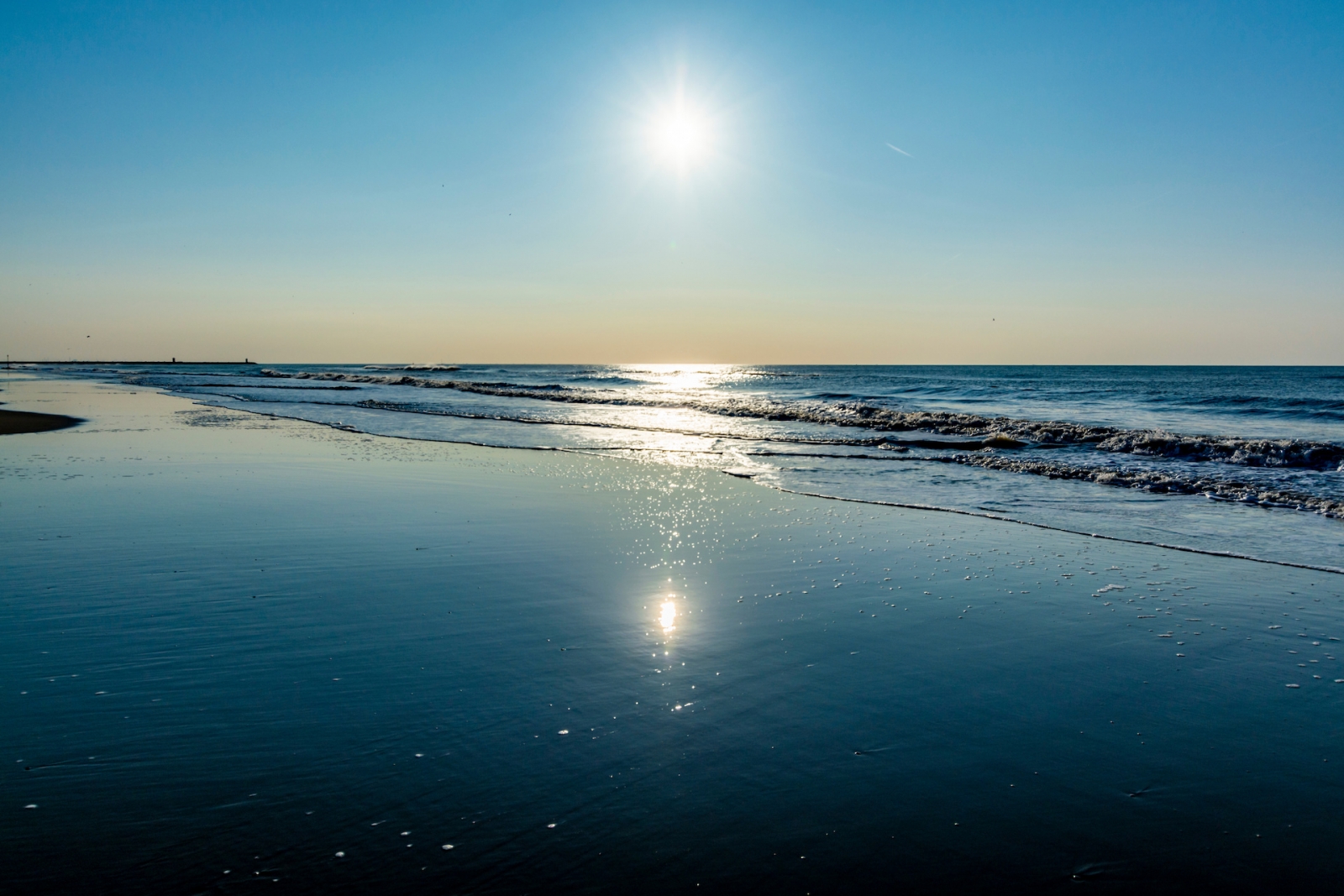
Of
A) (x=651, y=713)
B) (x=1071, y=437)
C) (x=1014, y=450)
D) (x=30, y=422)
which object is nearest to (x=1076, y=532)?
(x=651, y=713)

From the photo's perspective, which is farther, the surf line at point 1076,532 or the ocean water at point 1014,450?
the ocean water at point 1014,450

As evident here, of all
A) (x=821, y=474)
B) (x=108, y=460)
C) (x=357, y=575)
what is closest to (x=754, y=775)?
(x=357, y=575)

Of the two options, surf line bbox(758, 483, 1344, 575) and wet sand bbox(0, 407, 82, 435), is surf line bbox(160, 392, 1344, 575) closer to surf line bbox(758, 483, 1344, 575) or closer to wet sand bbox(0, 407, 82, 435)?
surf line bbox(758, 483, 1344, 575)

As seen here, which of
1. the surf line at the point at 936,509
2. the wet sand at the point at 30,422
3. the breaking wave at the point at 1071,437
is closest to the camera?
the surf line at the point at 936,509

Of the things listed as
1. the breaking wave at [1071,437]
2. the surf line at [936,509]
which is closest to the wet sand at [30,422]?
the surf line at [936,509]

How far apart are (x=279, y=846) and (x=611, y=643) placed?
2.24 metres

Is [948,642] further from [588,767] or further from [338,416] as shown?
[338,416]

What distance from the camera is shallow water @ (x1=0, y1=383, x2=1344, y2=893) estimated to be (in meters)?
2.67

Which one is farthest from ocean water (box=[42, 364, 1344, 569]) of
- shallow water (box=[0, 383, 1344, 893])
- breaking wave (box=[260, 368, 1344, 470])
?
shallow water (box=[0, 383, 1344, 893])

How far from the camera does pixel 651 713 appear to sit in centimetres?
373

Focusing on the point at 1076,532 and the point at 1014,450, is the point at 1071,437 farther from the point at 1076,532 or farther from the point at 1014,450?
the point at 1076,532

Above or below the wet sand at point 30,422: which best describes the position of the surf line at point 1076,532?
below

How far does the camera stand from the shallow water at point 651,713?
105 inches

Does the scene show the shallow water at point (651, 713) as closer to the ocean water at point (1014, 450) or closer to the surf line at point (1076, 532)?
the surf line at point (1076, 532)
